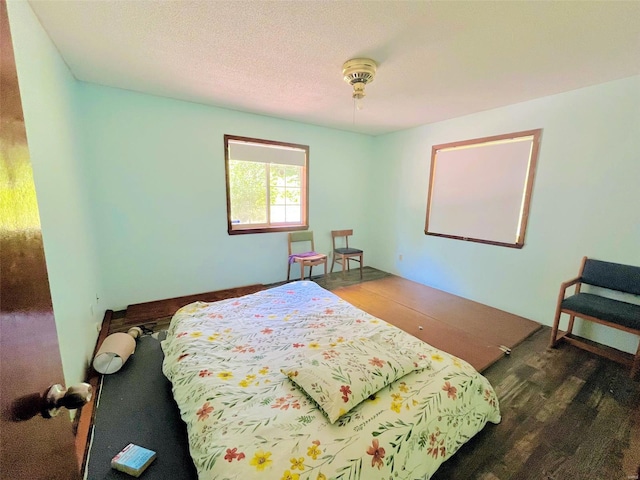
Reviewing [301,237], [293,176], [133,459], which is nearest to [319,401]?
[133,459]

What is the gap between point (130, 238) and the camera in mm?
3051

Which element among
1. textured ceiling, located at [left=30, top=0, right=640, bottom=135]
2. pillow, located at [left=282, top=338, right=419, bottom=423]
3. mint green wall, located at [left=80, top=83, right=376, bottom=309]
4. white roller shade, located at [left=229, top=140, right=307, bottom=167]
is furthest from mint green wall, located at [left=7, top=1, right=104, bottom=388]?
white roller shade, located at [left=229, top=140, right=307, bottom=167]

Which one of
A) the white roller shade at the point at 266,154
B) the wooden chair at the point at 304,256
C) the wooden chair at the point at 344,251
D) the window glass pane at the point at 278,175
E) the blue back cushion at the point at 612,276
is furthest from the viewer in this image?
the wooden chair at the point at 344,251

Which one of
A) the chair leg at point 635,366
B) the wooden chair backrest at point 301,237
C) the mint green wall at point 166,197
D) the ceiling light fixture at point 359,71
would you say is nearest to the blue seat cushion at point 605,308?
the chair leg at point 635,366

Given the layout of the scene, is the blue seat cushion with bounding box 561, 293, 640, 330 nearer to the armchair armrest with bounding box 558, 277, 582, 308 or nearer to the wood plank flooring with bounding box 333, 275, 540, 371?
the armchair armrest with bounding box 558, 277, 582, 308

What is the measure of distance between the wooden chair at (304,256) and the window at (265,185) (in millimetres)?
145

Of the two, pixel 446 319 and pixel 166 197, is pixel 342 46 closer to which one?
pixel 166 197

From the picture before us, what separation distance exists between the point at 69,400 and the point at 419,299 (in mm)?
3582

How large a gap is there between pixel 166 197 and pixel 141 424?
7.86 feet

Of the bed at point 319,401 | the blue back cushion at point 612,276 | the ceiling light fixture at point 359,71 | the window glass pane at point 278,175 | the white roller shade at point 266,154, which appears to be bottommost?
the bed at point 319,401

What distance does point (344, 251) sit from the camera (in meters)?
4.40

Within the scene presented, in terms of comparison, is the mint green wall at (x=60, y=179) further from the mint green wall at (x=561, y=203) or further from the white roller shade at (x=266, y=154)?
the mint green wall at (x=561, y=203)

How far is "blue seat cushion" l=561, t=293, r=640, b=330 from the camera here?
212 cm

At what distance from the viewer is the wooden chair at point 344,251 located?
438cm
